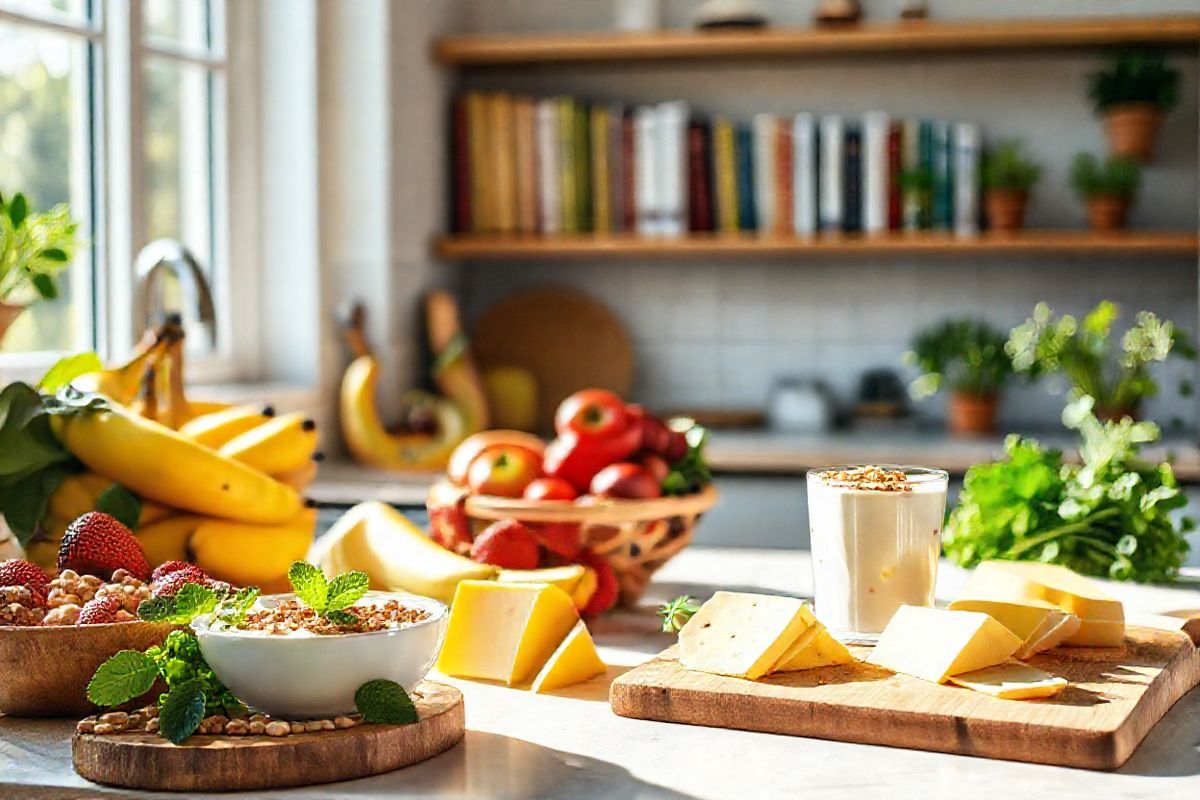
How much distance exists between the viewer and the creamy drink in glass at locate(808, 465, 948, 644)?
4.04 feet

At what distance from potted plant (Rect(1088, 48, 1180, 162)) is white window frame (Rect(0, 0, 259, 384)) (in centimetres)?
197

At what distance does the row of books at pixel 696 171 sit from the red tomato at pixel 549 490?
2192mm

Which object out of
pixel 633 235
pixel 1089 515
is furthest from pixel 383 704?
pixel 633 235

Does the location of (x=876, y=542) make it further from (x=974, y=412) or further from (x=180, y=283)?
(x=974, y=412)

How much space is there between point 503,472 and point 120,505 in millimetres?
372

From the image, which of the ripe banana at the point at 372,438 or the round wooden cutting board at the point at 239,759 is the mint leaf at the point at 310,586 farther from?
the ripe banana at the point at 372,438

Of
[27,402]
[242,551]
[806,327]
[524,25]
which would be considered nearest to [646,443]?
[242,551]

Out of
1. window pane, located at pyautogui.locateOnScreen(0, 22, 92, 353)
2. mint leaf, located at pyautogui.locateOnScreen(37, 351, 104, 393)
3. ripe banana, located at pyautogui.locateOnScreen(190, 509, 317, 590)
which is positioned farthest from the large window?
ripe banana, located at pyautogui.locateOnScreen(190, 509, 317, 590)

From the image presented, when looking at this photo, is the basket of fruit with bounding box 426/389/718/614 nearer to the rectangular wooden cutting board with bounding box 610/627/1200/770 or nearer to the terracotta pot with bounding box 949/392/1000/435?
the rectangular wooden cutting board with bounding box 610/627/1200/770

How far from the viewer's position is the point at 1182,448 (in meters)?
3.26

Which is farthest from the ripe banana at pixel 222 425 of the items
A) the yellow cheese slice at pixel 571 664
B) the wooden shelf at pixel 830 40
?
the wooden shelf at pixel 830 40

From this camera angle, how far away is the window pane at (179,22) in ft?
10.1

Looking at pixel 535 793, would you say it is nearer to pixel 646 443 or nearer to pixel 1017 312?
pixel 646 443

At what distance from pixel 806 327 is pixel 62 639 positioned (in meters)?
2.93
